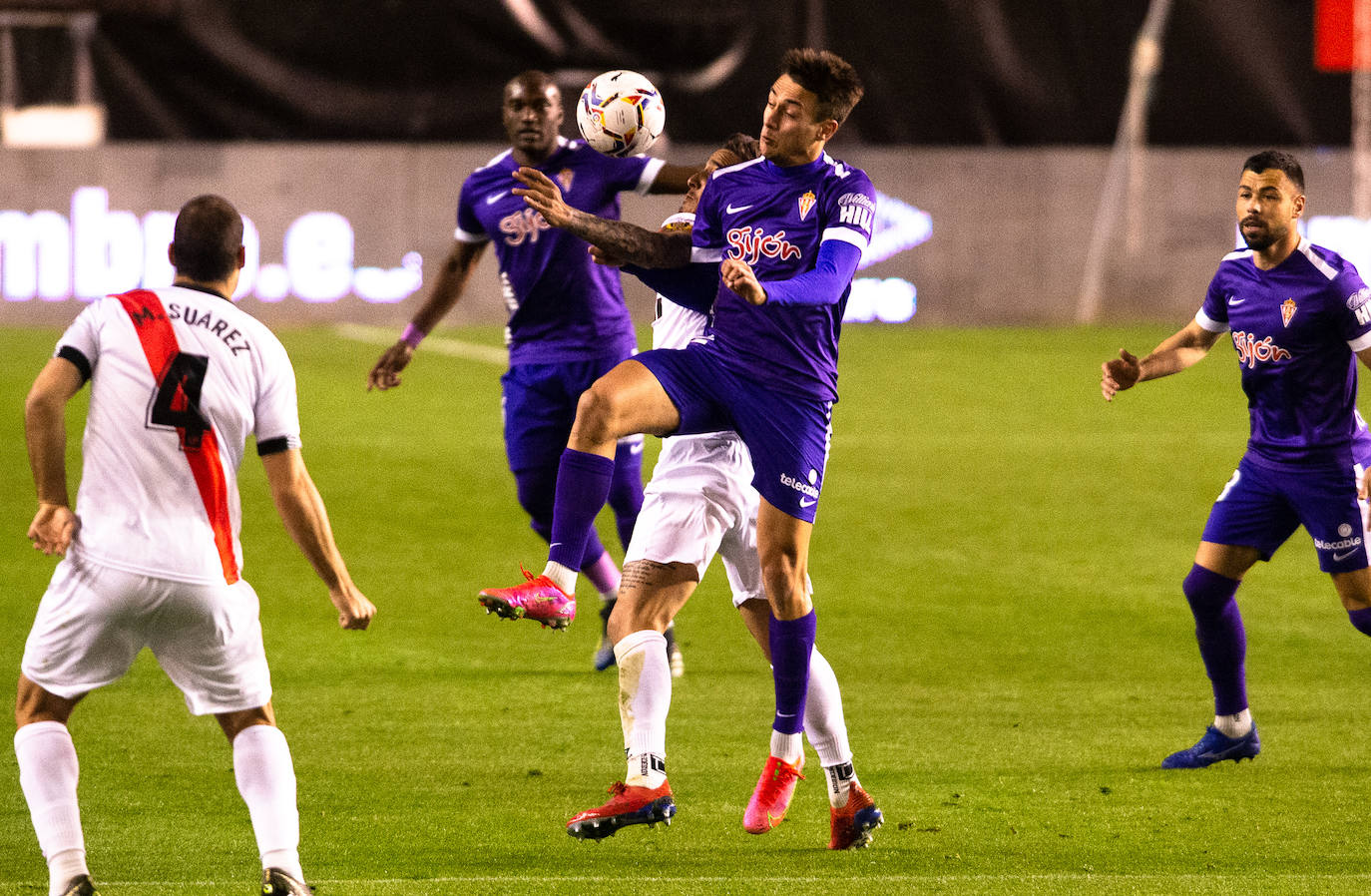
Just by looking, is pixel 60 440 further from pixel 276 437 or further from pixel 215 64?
pixel 215 64

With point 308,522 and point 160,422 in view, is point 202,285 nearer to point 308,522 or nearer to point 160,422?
point 160,422

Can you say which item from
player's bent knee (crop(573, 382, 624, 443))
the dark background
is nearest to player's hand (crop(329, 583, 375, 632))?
player's bent knee (crop(573, 382, 624, 443))

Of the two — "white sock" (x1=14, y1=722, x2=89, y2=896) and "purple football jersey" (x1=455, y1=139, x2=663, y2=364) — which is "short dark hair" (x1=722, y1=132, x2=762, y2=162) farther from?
"white sock" (x1=14, y1=722, x2=89, y2=896)

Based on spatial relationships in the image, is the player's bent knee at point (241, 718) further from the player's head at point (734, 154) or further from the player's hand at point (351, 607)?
the player's head at point (734, 154)

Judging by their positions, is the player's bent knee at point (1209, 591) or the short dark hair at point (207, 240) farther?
the player's bent knee at point (1209, 591)

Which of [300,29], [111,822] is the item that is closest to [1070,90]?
[300,29]

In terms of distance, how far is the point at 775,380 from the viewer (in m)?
5.63

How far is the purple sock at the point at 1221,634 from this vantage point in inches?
264

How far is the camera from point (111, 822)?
5.81 meters

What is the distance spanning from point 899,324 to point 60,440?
17466mm

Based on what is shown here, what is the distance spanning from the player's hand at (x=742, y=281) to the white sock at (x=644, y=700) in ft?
3.88

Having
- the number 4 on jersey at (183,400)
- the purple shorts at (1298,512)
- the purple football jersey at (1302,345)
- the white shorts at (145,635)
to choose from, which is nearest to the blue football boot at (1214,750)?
the purple shorts at (1298,512)

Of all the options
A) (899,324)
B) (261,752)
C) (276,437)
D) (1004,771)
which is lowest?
(899,324)

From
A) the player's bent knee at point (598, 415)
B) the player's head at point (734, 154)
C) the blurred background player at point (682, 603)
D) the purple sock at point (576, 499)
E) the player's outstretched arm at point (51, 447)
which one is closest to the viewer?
the player's outstretched arm at point (51, 447)
